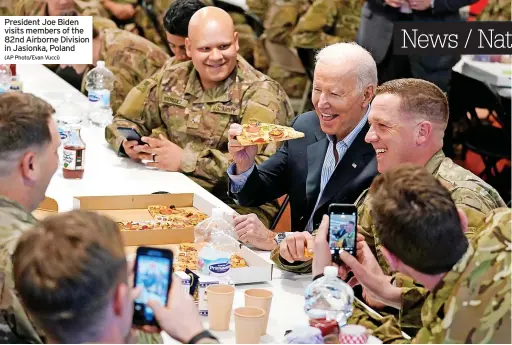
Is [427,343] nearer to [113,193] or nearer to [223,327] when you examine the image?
[223,327]

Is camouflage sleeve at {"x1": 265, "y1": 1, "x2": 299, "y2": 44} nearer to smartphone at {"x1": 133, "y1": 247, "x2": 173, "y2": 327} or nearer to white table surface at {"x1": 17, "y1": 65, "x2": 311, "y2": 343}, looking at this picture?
white table surface at {"x1": 17, "y1": 65, "x2": 311, "y2": 343}

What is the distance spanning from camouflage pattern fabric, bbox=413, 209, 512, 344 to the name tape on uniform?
2.67m

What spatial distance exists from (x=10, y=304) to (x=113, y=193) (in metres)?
1.76

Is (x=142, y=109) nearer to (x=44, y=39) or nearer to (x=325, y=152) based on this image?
(x=44, y=39)

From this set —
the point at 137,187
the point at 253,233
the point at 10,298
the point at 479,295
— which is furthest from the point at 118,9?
the point at 479,295

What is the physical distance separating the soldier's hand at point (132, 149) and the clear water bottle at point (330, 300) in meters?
2.15

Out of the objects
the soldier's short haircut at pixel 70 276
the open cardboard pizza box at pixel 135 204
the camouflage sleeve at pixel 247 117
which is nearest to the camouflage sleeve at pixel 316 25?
the camouflage sleeve at pixel 247 117

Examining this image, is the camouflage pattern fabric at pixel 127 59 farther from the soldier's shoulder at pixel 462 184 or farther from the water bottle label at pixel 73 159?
the soldier's shoulder at pixel 462 184

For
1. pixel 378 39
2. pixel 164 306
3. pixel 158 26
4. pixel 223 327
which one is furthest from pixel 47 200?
pixel 158 26

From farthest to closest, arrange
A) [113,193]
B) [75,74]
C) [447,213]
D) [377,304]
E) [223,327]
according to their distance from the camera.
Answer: [75,74], [113,193], [377,304], [223,327], [447,213]

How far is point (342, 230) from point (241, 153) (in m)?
Answer: 1.23

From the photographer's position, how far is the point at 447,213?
2.48 meters

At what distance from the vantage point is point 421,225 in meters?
2.47

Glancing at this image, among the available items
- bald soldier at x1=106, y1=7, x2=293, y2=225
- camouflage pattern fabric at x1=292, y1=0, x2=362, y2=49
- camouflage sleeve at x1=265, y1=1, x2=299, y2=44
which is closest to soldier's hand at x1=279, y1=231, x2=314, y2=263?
bald soldier at x1=106, y1=7, x2=293, y2=225
